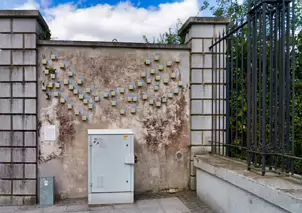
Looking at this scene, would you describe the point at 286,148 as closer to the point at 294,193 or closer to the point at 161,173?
the point at 294,193

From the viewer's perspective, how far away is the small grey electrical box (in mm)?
4922

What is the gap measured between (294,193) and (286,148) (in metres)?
0.98

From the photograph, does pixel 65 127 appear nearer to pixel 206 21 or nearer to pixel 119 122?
pixel 119 122

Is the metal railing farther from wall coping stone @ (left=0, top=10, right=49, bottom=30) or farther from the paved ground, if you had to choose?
wall coping stone @ (left=0, top=10, right=49, bottom=30)

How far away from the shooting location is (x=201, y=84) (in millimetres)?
5461

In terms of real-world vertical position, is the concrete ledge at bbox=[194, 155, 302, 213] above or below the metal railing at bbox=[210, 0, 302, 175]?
below

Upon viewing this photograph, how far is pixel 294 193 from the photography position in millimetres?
2744

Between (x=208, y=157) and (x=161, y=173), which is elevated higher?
(x=208, y=157)

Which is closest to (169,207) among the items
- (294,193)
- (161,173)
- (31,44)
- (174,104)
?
(161,173)

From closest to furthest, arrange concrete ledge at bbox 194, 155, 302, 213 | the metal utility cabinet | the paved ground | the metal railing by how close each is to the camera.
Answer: concrete ledge at bbox 194, 155, 302, 213
the metal railing
the paved ground
the metal utility cabinet

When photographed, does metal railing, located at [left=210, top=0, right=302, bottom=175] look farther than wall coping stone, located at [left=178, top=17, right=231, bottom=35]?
No

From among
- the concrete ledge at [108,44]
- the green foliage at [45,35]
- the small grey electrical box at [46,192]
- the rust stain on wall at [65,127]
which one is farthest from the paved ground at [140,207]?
the green foliage at [45,35]

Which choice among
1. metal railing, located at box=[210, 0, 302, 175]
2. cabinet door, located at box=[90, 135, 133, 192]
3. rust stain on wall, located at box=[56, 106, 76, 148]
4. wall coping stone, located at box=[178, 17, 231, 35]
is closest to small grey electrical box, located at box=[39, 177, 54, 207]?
rust stain on wall, located at box=[56, 106, 76, 148]

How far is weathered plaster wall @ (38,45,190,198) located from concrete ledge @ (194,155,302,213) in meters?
0.67
